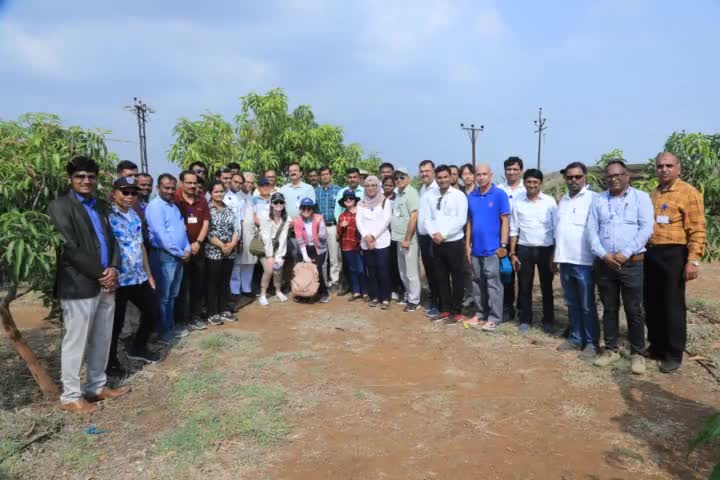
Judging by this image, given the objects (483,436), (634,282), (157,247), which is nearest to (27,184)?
(157,247)

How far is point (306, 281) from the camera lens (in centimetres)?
682

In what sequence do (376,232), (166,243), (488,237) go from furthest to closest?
1. (376,232)
2. (488,237)
3. (166,243)

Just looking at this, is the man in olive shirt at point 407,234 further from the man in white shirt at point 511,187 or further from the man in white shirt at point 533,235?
the man in white shirt at point 533,235

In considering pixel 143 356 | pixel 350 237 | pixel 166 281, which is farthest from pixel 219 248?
pixel 350 237

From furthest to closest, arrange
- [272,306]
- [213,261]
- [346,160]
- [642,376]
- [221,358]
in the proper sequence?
[346,160]
[272,306]
[213,261]
[221,358]
[642,376]

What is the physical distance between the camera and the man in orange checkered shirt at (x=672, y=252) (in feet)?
13.5

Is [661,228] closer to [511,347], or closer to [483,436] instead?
[511,347]

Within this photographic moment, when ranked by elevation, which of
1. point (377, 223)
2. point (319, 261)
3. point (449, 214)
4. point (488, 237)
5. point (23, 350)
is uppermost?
point (449, 214)

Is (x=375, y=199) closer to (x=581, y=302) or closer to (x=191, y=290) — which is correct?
(x=191, y=290)

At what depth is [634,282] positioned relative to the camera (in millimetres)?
4312

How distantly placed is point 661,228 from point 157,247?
4744 millimetres

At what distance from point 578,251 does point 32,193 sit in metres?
4.57

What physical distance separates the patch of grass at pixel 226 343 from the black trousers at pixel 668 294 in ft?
12.8

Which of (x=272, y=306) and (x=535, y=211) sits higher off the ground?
(x=535, y=211)
